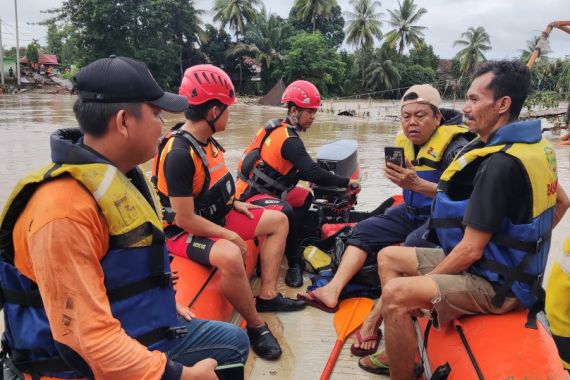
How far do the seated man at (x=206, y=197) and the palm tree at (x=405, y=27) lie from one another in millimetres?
46145

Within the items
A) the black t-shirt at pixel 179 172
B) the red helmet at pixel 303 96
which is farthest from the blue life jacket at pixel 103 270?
the red helmet at pixel 303 96

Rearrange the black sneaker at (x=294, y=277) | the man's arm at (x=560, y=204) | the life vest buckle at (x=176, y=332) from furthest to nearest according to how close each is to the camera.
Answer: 1. the black sneaker at (x=294, y=277)
2. the man's arm at (x=560, y=204)
3. the life vest buckle at (x=176, y=332)

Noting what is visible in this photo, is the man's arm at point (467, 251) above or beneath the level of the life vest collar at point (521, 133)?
beneath

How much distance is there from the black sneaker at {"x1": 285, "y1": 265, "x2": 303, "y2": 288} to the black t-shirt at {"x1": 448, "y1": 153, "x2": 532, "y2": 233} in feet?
6.56

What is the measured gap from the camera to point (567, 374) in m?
1.79

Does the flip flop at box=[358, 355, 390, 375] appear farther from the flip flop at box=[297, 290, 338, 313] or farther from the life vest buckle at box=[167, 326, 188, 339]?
the life vest buckle at box=[167, 326, 188, 339]

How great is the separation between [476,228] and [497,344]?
20.1 inches

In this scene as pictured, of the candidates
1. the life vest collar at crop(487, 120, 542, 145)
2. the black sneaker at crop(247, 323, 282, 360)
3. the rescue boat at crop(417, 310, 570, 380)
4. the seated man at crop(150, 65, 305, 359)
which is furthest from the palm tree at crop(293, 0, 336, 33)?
the rescue boat at crop(417, 310, 570, 380)

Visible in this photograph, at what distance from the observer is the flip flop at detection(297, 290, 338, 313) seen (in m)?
3.40

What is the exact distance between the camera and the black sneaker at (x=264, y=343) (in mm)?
2816

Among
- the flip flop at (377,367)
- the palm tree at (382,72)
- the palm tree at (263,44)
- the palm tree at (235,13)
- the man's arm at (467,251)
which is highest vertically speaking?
the palm tree at (235,13)

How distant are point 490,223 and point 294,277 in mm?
2139

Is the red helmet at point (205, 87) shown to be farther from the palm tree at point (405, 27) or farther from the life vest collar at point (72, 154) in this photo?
the palm tree at point (405, 27)

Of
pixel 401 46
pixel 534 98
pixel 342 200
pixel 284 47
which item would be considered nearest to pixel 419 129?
pixel 342 200
